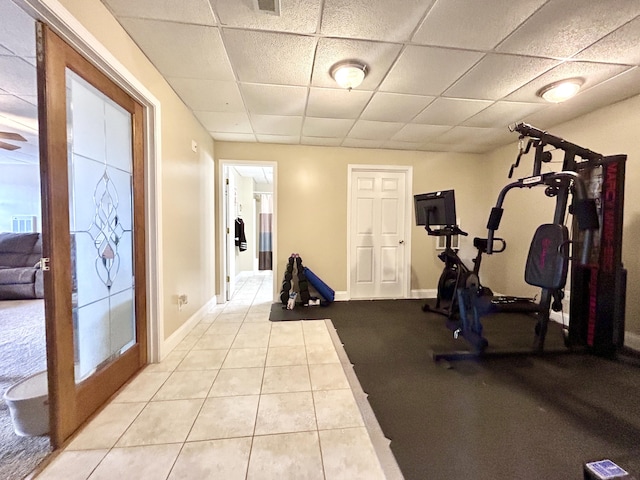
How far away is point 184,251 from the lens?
105 inches

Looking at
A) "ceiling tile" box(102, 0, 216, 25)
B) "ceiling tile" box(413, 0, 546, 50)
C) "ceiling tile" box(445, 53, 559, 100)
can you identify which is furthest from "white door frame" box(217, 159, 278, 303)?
"ceiling tile" box(413, 0, 546, 50)

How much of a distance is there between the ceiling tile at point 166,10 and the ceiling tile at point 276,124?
134cm

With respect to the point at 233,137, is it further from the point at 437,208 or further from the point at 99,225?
the point at 437,208

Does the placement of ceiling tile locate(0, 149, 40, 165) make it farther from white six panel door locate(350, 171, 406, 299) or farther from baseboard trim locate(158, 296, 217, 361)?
Answer: white six panel door locate(350, 171, 406, 299)

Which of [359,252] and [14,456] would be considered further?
[359,252]

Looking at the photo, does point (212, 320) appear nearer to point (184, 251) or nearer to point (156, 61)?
point (184, 251)

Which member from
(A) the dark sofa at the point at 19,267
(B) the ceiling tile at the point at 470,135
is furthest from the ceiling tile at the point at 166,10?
(A) the dark sofa at the point at 19,267

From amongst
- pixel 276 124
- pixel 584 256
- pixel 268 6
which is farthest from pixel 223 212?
pixel 584 256

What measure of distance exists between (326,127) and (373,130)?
63 cm

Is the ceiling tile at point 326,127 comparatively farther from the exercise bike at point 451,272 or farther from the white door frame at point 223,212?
the exercise bike at point 451,272

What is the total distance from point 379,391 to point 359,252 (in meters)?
2.52

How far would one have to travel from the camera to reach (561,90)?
227 cm

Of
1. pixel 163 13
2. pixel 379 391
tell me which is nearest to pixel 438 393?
pixel 379 391

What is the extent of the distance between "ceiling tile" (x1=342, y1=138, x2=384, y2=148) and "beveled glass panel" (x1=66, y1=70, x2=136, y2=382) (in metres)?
2.69
